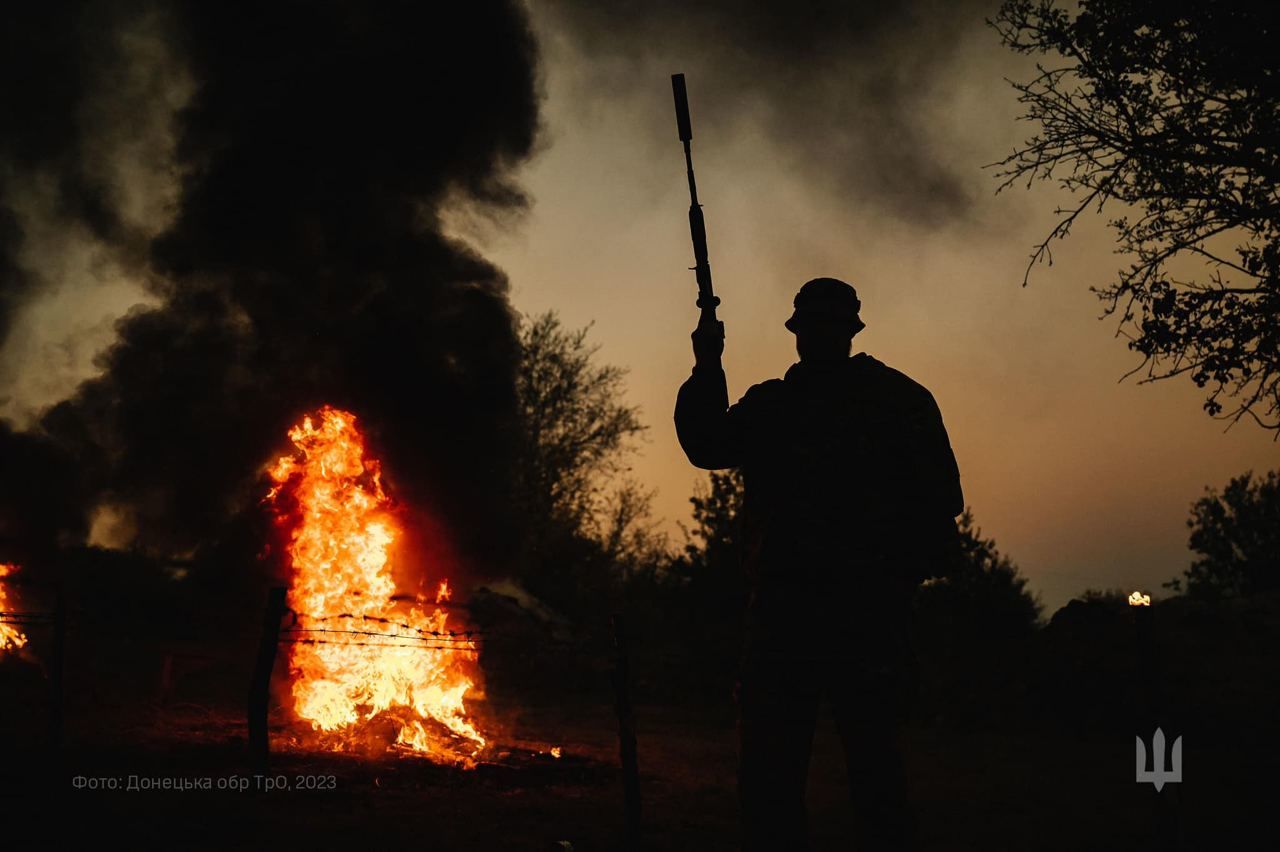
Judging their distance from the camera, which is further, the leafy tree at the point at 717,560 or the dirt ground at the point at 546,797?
the leafy tree at the point at 717,560

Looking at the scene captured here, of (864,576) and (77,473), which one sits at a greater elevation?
(77,473)

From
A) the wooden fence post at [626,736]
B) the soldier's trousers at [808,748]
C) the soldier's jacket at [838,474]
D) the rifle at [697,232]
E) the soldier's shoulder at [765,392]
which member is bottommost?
the wooden fence post at [626,736]

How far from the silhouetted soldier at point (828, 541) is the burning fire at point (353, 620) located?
8605mm

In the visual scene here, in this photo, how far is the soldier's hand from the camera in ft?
12.2

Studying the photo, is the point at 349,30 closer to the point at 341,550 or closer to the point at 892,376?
the point at 341,550

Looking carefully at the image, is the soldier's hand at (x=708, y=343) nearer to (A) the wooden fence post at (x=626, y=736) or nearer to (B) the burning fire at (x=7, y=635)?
(A) the wooden fence post at (x=626, y=736)

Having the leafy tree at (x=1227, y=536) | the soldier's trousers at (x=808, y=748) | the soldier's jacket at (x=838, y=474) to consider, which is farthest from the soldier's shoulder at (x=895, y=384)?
the leafy tree at (x=1227, y=536)

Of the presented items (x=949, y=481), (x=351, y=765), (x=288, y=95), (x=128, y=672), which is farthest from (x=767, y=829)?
(x=288, y=95)

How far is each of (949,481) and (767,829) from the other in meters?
1.41

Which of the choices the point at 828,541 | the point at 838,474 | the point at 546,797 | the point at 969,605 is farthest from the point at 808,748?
the point at 969,605

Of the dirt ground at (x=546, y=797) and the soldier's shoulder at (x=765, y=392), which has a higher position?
the soldier's shoulder at (x=765, y=392)

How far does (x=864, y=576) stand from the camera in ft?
11.0

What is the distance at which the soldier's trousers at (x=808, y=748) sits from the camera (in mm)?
3182

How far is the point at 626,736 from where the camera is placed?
26.1ft
